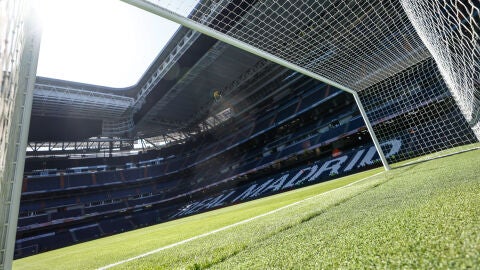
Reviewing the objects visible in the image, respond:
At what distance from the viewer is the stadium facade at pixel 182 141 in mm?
20531

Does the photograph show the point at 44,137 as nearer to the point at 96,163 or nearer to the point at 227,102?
the point at 96,163

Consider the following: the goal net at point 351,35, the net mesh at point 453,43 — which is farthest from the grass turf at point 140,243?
the net mesh at point 453,43

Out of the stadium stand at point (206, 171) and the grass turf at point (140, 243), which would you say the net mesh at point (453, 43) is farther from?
the stadium stand at point (206, 171)

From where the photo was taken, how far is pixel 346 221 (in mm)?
1818

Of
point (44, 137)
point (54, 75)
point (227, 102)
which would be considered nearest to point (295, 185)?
point (227, 102)

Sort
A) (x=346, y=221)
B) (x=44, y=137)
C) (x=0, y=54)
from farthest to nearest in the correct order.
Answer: (x=44, y=137)
(x=346, y=221)
(x=0, y=54)

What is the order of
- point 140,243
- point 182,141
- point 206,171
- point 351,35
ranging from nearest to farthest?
point 351,35
point 140,243
point 206,171
point 182,141

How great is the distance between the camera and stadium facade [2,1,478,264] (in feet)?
67.4

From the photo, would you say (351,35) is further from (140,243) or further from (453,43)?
(140,243)

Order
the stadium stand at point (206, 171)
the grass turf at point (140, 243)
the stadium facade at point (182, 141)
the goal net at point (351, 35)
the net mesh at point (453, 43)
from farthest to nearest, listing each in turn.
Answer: the stadium stand at point (206, 171)
the stadium facade at point (182, 141)
the grass turf at point (140, 243)
the goal net at point (351, 35)
the net mesh at point (453, 43)

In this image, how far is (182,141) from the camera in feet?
127

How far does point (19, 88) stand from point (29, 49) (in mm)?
330

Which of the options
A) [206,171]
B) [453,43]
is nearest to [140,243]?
[453,43]

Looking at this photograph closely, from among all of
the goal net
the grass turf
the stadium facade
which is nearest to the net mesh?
the goal net
